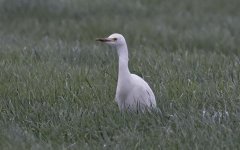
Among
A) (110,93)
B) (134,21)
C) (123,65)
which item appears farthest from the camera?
(134,21)

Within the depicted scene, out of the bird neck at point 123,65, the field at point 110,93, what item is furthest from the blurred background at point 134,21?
the bird neck at point 123,65

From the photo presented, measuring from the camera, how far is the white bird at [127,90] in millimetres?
6172

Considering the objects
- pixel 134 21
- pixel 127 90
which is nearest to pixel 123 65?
pixel 127 90

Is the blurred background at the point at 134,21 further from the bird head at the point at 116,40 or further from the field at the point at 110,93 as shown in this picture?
the bird head at the point at 116,40

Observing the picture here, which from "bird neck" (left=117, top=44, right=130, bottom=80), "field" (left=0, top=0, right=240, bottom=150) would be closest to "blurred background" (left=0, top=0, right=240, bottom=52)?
"field" (left=0, top=0, right=240, bottom=150)

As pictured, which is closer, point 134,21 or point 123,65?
point 123,65

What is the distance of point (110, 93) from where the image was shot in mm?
7004

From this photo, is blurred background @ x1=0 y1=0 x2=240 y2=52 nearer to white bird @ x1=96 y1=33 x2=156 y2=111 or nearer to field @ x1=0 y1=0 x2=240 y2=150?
field @ x1=0 y1=0 x2=240 y2=150

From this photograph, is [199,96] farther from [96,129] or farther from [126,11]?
[126,11]

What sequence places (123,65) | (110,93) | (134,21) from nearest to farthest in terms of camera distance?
(123,65)
(110,93)
(134,21)

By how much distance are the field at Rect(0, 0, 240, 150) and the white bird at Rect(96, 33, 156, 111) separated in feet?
0.34

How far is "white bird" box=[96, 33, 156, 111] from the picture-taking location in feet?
20.2

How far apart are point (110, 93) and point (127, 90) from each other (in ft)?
2.74

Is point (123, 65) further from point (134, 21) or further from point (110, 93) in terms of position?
point (134, 21)
